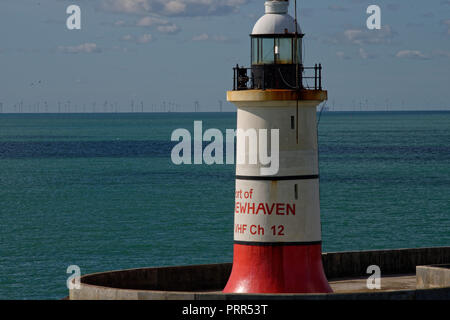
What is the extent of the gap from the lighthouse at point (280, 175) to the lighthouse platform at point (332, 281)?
1655 millimetres

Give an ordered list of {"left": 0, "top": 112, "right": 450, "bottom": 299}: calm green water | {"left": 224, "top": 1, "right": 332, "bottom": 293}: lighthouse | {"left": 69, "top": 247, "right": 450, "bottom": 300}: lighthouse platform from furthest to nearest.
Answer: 1. {"left": 0, "top": 112, "right": 450, "bottom": 299}: calm green water
2. {"left": 224, "top": 1, "right": 332, "bottom": 293}: lighthouse
3. {"left": 69, "top": 247, "right": 450, "bottom": 300}: lighthouse platform

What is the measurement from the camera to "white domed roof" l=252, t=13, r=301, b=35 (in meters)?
22.5

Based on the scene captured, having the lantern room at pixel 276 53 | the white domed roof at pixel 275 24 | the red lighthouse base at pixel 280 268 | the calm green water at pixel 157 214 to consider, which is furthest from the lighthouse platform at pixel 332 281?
the calm green water at pixel 157 214

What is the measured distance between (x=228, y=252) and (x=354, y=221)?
17.4 meters

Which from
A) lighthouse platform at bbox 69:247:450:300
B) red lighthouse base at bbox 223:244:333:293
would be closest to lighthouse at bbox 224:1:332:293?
red lighthouse base at bbox 223:244:333:293

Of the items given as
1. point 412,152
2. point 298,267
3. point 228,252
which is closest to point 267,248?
point 298,267

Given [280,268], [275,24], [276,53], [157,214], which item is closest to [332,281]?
[280,268]

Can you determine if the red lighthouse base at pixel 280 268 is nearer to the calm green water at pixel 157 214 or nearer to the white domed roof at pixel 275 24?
the white domed roof at pixel 275 24

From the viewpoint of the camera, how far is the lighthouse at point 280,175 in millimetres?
22094

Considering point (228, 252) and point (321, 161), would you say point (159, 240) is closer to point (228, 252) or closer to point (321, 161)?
point (228, 252)

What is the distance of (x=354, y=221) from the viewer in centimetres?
7519

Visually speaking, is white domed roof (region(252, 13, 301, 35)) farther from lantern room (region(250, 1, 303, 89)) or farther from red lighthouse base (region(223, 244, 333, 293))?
red lighthouse base (region(223, 244, 333, 293))

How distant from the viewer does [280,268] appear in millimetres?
22250

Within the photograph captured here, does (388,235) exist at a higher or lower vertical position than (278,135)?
lower
